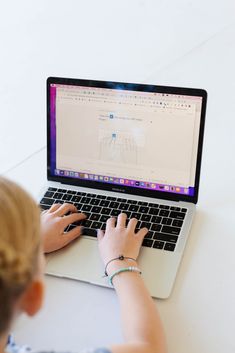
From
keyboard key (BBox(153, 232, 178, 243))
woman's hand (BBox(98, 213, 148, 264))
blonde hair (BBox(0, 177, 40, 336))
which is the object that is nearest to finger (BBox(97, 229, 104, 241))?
woman's hand (BBox(98, 213, 148, 264))

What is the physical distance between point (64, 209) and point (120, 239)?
0.16 m

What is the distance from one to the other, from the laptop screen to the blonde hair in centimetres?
47

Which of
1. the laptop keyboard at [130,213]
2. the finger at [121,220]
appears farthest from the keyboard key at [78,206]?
the finger at [121,220]

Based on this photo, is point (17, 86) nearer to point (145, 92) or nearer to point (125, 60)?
point (125, 60)

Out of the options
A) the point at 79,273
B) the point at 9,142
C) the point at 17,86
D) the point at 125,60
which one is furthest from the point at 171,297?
the point at 125,60

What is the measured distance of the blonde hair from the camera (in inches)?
24.1

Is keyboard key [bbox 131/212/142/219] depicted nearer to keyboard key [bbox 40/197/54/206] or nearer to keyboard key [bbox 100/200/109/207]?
keyboard key [bbox 100/200/109/207]

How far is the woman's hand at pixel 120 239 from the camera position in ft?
3.23

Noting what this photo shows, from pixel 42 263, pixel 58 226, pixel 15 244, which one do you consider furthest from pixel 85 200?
pixel 15 244

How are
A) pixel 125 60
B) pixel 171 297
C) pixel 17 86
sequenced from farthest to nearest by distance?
pixel 125 60 → pixel 17 86 → pixel 171 297

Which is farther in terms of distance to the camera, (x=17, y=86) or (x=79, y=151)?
(x=17, y=86)

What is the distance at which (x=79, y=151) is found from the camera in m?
1.19

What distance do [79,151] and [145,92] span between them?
20 centimetres

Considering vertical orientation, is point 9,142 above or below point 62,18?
below
